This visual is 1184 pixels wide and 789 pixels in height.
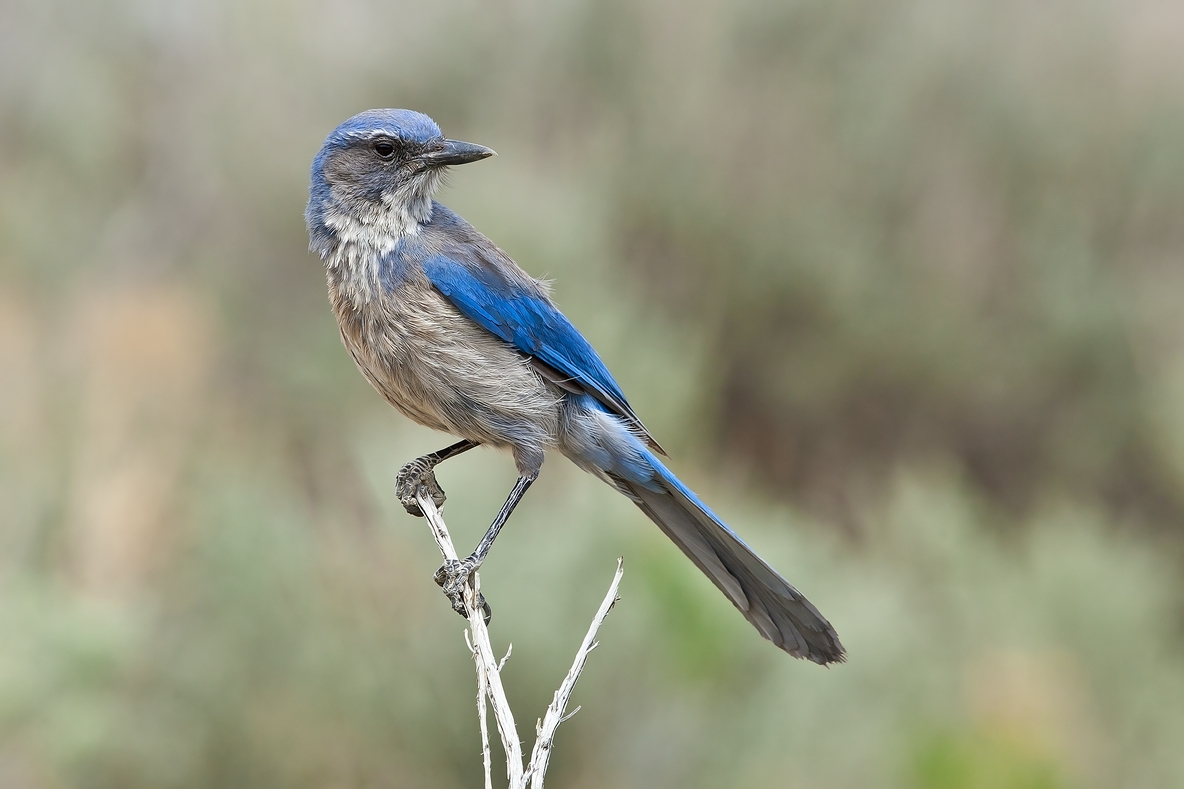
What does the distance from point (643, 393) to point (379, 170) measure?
3.72 meters

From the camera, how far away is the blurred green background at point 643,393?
4648mm

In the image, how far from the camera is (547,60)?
956 centimetres

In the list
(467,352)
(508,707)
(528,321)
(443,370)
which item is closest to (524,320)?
(528,321)

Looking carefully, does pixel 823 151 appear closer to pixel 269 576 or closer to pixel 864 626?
pixel 864 626

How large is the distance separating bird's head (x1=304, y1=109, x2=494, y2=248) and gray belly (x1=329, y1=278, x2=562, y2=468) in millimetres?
250

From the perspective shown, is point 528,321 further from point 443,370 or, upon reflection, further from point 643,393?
point 643,393

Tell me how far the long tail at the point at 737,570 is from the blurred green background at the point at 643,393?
1326 millimetres

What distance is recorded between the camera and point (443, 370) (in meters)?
3.11

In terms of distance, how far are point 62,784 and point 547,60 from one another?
6582 millimetres

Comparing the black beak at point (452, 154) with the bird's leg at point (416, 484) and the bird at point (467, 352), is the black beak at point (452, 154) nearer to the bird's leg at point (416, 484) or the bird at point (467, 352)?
the bird at point (467, 352)

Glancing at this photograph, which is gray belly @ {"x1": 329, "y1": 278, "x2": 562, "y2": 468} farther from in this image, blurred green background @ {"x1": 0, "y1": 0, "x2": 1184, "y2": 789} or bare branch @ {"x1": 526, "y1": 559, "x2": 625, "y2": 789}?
blurred green background @ {"x1": 0, "y1": 0, "x2": 1184, "y2": 789}

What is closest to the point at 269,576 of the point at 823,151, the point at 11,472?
the point at 11,472

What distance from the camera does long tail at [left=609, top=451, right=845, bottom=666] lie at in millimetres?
2992

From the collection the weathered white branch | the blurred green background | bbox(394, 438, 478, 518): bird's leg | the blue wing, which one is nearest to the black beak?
the blue wing
